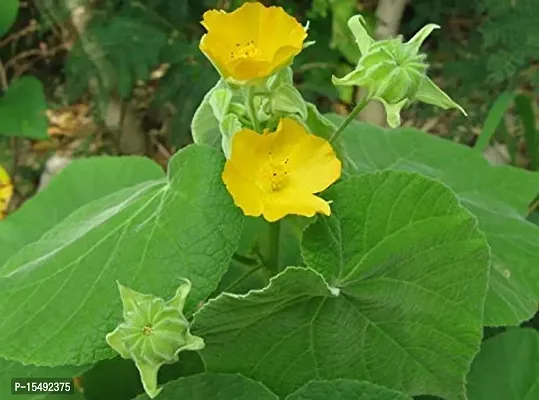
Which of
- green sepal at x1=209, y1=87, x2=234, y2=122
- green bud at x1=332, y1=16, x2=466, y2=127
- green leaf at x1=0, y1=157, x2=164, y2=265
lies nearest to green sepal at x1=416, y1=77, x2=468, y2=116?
green bud at x1=332, y1=16, x2=466, y2=127

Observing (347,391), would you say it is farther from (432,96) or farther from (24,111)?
(24,111)

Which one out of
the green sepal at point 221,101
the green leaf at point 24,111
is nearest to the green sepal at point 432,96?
the green sepal at point 221,101

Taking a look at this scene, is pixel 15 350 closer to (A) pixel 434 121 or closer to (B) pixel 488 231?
(B) pixel 488 231

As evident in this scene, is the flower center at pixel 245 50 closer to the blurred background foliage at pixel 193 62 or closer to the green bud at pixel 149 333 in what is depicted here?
the green bud at pixel 149 333

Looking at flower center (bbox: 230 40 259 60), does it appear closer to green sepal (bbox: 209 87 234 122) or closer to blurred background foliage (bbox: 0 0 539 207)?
green sepal (bbox: 209 87 234 122)

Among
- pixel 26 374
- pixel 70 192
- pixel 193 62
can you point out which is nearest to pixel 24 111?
pixel 193 62

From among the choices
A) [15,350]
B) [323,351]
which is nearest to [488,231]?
[323,351]
